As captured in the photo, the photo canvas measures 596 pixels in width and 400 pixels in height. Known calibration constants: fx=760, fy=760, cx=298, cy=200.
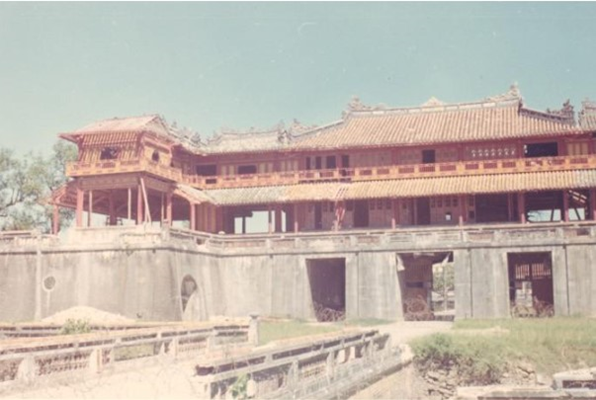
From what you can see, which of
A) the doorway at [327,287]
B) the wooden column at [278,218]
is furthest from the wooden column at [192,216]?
the doorway at [327,287]

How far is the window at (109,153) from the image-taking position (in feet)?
117

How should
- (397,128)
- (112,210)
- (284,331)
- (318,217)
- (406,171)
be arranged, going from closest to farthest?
(284,331) → (406,171) → (318,217) → (112,210) → (397,128)

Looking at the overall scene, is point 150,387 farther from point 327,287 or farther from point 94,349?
point 327,287

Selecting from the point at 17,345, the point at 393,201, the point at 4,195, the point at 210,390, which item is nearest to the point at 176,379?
the point at 17,345

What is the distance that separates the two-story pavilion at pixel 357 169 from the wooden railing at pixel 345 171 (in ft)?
0.17

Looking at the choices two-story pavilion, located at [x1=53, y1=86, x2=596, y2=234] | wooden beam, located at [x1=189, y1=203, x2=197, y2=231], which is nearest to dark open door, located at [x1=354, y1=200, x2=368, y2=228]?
two-story pavilion, located at [x1=53, y1=86, x2=596, y2=234]

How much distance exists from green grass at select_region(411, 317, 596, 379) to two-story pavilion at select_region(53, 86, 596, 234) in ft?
40.5

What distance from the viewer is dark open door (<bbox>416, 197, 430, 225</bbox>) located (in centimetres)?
3731

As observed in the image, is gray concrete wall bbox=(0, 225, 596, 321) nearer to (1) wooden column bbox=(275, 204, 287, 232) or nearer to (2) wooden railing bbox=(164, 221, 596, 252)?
(2) wooden railing bbox=(164, 221, 596, 252)

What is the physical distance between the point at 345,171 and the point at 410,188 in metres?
3.77

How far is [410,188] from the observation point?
35938 mm

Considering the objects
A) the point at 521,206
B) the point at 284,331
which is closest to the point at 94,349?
the point at 284,331

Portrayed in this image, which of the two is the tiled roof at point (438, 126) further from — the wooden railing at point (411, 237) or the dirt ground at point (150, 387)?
the dirt ground at point (150, 387)

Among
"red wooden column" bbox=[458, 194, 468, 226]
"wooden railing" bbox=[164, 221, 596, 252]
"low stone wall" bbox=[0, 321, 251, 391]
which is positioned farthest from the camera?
"red wooden column" bbox=[458, 194, 468, 226]
